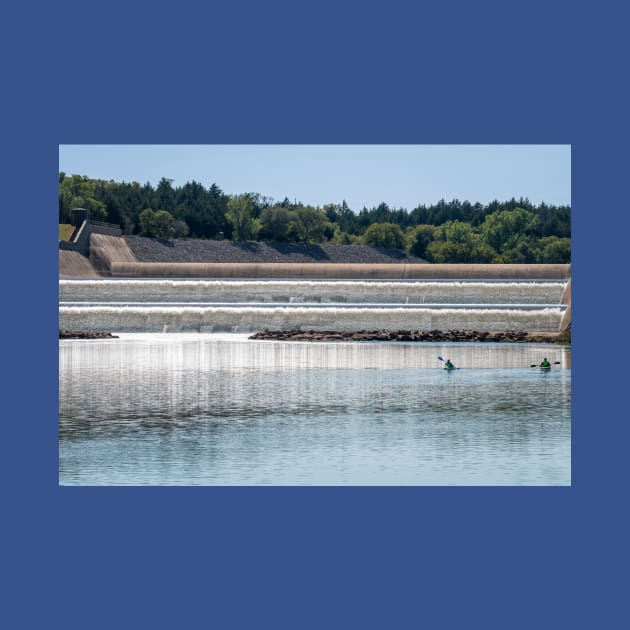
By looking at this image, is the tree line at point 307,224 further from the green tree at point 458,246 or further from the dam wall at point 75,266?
the dam wall at point 75,266

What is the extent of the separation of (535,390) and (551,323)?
1330 centimetres

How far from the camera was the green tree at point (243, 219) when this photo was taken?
166 feet

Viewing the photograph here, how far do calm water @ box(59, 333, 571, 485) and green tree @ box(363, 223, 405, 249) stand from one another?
3133 cm

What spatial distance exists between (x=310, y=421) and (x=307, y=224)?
41.5 m

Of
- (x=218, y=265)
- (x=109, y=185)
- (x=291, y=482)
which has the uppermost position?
(x=109, y=185)

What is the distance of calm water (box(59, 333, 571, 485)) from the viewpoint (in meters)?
9.42

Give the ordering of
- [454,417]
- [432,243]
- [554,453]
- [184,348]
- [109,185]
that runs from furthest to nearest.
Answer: [432,243]
[109,185]
[184,348]
[454,417]
[554,453]

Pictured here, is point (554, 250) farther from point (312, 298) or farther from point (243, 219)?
point (312, 298)

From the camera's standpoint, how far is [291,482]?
8938mm

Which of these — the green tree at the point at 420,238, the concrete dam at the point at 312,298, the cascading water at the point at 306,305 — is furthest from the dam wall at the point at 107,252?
the green tree at the point at 420,238

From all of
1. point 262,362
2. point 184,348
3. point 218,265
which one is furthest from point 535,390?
point 218,265

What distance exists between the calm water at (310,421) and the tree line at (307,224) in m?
25.1

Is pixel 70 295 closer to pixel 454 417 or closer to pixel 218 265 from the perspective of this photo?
pixel 218 265

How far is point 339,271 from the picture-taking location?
37688 mm
